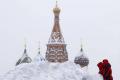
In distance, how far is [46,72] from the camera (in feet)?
31.3

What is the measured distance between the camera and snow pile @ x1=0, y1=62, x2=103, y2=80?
371 inches

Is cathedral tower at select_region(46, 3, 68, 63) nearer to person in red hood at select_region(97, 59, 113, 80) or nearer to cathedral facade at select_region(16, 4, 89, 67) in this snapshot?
cathedral facade at select_region(16, 4, 89, 67)

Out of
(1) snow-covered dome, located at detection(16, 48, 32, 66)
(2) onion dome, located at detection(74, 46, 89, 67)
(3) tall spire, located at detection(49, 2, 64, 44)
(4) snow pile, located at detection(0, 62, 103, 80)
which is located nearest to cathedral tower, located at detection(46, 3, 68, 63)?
(3) tall spire, located at detection(49, 2, 64, 44)

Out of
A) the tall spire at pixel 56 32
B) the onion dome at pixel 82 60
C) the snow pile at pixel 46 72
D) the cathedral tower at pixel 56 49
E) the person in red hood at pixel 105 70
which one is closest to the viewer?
the snow pile at pixel 46 72

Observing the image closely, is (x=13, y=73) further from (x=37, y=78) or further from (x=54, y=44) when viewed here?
(x=54, y=44)

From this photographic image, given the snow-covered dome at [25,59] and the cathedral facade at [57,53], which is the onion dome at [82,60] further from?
the snow-covered dome at [25,59]

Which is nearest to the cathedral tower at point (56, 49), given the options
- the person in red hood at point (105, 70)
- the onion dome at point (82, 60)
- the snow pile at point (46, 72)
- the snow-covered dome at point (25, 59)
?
the onion dome at point (82, 60)

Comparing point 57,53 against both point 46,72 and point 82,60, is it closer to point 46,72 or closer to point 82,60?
point 82,60

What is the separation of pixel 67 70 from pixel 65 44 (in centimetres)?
4144

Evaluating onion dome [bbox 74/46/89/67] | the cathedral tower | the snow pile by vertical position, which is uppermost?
the cathedral tower

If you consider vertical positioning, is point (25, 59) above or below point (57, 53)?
below

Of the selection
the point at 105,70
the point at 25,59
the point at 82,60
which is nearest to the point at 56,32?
the point at 82,60

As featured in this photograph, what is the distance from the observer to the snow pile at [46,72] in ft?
30.9

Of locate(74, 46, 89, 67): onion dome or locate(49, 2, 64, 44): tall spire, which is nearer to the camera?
locate(74, 46, 89, 67): onion dome
